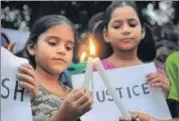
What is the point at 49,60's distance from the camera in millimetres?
794

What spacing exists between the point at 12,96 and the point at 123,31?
0.29m

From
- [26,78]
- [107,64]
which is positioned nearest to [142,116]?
[107,64]

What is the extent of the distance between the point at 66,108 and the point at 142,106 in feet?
0.64

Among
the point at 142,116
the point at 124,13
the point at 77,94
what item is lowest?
the point at 142,116

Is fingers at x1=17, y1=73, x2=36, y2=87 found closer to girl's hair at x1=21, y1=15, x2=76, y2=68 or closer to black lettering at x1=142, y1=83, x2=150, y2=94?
girl's hair at x1=21, y1=15, x2=76, y2=68

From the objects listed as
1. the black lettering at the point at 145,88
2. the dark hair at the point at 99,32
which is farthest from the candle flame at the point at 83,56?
the black lettering at the point at 145,88

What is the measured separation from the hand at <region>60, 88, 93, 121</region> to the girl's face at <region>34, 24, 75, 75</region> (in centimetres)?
12

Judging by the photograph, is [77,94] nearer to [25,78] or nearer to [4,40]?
[25,78]

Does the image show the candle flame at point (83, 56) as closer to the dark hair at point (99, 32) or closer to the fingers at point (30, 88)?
the dark hair at point (99, 32)

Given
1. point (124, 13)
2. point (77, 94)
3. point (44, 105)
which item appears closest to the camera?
point (77, 94)

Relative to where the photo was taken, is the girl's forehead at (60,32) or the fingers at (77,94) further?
the girl's forehead at (60,32)

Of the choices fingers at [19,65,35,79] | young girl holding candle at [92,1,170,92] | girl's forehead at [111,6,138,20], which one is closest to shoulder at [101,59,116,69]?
young girl holding candle at [92,1,170,92]

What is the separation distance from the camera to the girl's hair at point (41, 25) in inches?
32.0

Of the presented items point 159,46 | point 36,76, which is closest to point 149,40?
point 159,46
